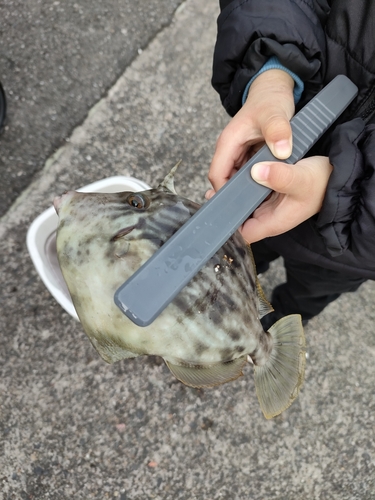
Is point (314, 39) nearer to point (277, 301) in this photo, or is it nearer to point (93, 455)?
point (277, 301)

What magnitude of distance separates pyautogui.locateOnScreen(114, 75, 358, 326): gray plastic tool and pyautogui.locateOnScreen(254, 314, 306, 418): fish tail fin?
1.67 ft

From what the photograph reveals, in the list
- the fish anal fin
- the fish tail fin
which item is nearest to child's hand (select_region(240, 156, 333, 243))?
the fish tail fin

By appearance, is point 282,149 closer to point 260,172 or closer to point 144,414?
point 260,172

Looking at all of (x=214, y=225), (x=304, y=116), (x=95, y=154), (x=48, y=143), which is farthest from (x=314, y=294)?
(x=48, y=143)

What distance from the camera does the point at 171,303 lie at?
43.6 inches

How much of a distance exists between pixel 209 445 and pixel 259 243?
0.94m

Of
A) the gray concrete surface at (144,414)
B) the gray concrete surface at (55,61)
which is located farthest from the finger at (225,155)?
the gray concrete surface at (55,61)

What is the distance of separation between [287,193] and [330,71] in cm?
58

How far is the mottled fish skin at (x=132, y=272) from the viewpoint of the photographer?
3.68ft

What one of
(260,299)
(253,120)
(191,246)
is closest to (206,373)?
(260,299)

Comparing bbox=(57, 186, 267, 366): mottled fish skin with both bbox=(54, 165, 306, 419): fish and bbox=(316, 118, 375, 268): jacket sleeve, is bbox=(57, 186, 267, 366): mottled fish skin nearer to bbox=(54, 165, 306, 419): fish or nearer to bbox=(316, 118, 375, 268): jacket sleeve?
bbox=(54, 165, 306, 419): fish

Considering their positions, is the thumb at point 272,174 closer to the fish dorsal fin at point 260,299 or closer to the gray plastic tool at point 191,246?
the gray plastic tool at point 191,246

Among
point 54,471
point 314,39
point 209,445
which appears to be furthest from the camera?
point 209,445

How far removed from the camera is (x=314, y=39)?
145 centimetres
